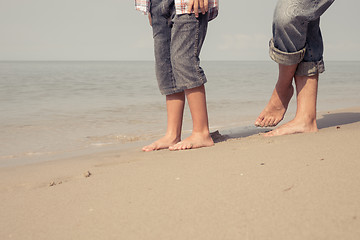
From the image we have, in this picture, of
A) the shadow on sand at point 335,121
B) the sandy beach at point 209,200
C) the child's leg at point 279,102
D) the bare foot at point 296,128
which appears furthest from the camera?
the shadow on sand at point 335,121

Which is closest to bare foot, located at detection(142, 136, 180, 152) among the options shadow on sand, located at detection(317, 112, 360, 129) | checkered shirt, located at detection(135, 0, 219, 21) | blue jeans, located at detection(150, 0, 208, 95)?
blue jeans, located at detection(150, 0, 208, 95)

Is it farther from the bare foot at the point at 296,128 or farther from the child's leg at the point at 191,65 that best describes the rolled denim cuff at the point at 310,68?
the child's leg at the point at 191,65

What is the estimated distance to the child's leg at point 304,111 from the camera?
2172 millimetres

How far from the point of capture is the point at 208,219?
0.97 m

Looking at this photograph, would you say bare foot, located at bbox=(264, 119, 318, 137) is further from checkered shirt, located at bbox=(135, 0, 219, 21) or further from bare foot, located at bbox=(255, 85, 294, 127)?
checkered shirt, located at bbox=(135, 0, 219, 21)

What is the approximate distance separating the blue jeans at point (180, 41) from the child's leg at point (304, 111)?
0.58 m

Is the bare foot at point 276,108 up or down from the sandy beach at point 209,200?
down

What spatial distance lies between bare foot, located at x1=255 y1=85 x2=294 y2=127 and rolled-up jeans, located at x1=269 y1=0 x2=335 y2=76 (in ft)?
0.71

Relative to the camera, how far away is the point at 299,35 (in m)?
2.10

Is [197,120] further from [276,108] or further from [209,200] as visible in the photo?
[209,200]

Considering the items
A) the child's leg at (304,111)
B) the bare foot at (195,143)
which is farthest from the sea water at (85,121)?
the child's leg at (304,111)

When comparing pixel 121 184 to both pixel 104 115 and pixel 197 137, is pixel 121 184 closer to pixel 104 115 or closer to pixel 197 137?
pixel 197 137

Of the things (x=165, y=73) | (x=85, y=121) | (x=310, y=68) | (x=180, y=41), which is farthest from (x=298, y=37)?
(x=85, y=121)

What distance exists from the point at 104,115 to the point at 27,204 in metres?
3.35
